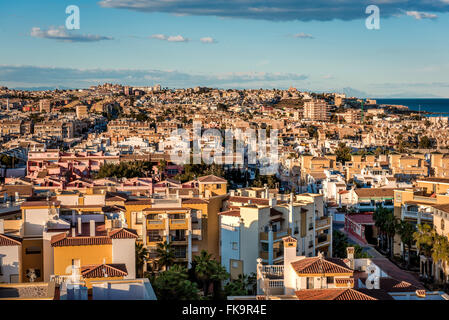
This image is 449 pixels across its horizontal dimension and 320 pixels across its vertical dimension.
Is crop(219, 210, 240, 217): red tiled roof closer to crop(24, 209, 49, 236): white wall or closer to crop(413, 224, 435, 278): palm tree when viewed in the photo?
crop(24, 209, 49, 236): white wall

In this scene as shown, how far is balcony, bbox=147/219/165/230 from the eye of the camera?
21031mm

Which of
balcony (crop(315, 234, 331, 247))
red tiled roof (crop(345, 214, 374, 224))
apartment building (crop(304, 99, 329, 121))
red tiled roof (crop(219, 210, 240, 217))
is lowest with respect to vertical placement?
red tiled roof (crop(345, 214, 374, 224))

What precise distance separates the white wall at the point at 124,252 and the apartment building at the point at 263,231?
606 centimetres

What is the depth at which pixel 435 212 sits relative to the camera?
1014 inches

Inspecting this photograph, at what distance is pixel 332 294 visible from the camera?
1181cm

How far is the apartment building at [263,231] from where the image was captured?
2066 centimetres

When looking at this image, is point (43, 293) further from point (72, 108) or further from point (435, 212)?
point (72, 108)

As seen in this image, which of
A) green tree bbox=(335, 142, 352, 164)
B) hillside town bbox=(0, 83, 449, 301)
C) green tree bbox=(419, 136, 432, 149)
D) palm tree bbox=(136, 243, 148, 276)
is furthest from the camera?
green tree bbox=(419, 136, 432, 149)

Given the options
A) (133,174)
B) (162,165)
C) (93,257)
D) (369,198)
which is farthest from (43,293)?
(162,165)

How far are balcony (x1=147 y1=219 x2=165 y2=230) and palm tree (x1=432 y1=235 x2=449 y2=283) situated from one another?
1014 centimetres

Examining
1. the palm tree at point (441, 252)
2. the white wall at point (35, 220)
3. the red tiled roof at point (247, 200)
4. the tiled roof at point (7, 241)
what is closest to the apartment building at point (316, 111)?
the palm tree at point (441, 252)

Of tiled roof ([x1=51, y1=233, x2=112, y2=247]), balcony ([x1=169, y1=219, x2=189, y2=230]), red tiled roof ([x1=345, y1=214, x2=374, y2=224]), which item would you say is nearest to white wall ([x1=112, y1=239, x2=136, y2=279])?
tiled roof ([x1=51, y1=233, x2=112, y2=247])

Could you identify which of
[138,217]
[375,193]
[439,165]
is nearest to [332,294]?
[138,217]

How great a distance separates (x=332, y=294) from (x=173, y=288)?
4817 millimetres
